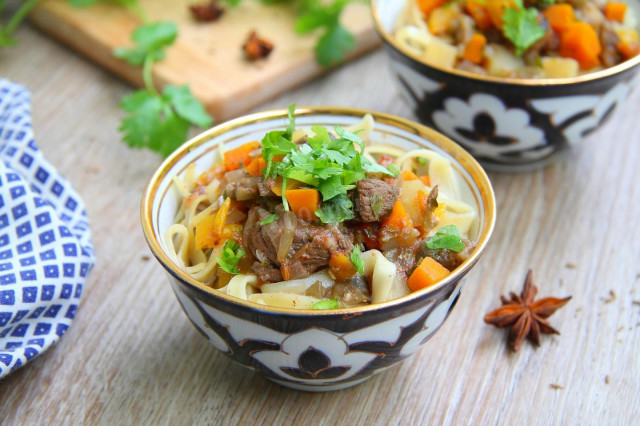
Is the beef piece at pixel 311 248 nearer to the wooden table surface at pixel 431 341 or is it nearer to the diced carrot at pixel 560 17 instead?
the wooden table surface at pixel 431 341

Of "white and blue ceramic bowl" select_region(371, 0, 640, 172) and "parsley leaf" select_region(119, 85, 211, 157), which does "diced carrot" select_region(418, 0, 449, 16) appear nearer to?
"white and blue ceramic bowl" select_region(371, 0, 640, 172)

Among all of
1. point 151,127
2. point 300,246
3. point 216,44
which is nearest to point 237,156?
point 300,246

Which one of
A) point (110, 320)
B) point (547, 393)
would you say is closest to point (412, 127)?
point (547, 393)

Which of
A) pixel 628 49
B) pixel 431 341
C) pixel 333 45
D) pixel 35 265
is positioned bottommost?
pixel 431 341

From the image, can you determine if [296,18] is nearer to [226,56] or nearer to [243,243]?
[226,56]

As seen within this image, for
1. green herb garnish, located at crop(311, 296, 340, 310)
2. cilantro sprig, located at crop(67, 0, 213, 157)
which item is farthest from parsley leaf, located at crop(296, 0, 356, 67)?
green herb garnish, located at crop(311, 296, 340, 310)

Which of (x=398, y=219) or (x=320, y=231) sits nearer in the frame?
(x=320, y=231)

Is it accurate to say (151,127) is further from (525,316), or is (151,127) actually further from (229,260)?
(525,316)
